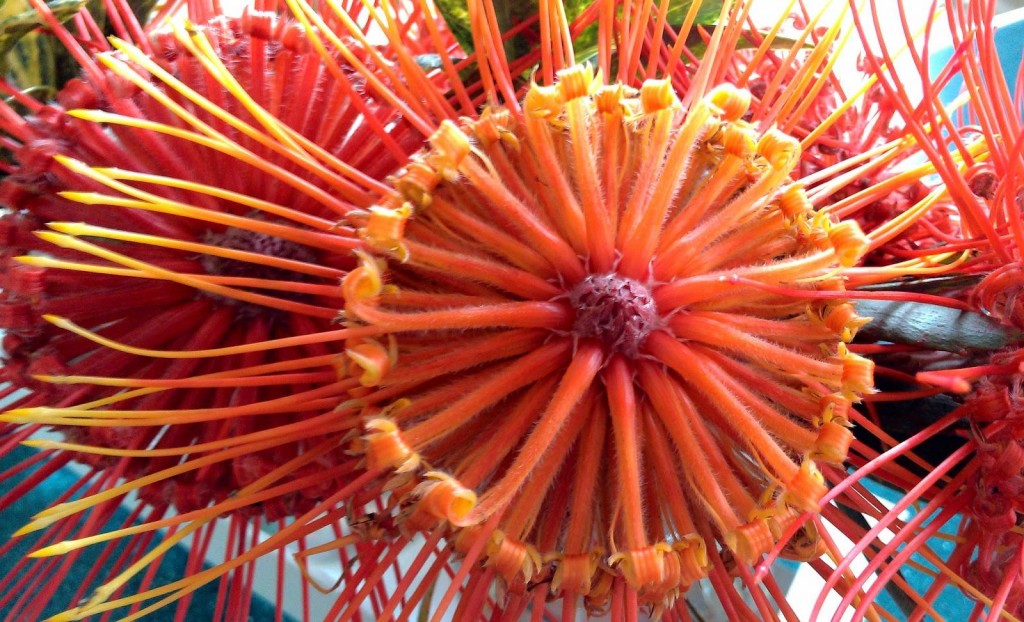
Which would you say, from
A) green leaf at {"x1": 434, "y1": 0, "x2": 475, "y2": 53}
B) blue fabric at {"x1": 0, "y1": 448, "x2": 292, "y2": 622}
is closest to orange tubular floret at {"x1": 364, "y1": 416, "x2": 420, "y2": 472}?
green leaf at {"x1": 434, "y1": 0, "x2": 475, "y2": 53}

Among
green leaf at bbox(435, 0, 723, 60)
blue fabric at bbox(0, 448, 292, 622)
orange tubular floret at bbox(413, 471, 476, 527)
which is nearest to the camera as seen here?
orange tubular floret at bbox(413, 471, 476, 527)

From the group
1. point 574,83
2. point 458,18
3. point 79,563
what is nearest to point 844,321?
point 574,83

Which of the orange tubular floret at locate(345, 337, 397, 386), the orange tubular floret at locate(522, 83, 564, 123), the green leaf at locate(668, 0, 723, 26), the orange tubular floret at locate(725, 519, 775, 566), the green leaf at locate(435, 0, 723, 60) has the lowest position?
the orange tubular floret at locate(725, 519, 775, 566)

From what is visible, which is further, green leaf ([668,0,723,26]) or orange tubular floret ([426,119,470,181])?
green leaf ([668,0,723,26])

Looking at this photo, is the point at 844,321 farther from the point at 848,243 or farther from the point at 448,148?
the point at 448,148

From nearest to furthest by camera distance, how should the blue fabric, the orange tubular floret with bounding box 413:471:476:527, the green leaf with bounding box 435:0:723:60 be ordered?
the orange tubular floret with bounding box 413:471:476:527, the green leaf with bounding box 435:0:723:60, the blue fabric

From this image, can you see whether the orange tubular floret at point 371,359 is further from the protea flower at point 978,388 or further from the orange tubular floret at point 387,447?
the protea flower at point 978,388

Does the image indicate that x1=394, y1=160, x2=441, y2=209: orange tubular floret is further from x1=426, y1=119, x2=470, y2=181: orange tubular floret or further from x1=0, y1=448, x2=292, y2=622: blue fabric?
x1=0, y1=448, x2=292, y2=622: blue fabric

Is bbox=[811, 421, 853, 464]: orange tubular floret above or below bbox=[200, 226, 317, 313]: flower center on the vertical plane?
above
